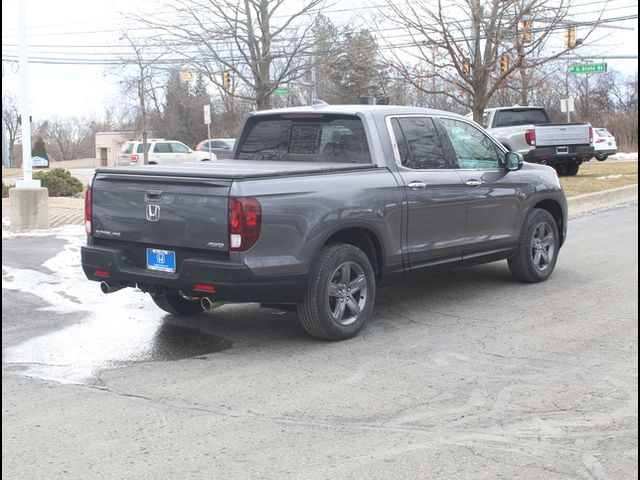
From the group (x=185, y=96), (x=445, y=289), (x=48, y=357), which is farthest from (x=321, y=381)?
(x=185, y=96)

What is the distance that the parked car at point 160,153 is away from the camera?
126 ft

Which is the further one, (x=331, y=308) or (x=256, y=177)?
(x=331, y=308)

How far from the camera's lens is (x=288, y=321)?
7.34 m

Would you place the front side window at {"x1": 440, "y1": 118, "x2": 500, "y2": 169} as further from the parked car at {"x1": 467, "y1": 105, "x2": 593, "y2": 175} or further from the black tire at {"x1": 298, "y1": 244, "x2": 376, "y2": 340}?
the parked car at {"x1": 467, "y1": 105, "x2": 593, "y2": 175}

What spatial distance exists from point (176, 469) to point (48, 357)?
257 centimetres

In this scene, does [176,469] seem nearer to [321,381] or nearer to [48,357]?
[321,381]

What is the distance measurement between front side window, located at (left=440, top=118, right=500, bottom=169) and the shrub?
14955 millimetres

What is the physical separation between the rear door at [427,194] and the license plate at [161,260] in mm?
2034

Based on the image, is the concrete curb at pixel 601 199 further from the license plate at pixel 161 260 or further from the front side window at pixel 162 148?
the front side window at pixel 162 148

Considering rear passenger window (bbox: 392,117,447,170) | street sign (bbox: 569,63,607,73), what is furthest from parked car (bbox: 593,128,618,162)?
rear passenger window (bbox: 392,117,447,170)

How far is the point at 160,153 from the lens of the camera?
39.4m

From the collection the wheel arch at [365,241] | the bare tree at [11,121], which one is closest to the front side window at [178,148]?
the wheel arch at [365,241]

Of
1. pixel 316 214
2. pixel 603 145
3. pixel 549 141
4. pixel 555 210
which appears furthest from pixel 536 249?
pixel 603 145

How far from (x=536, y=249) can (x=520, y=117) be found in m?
14.5
